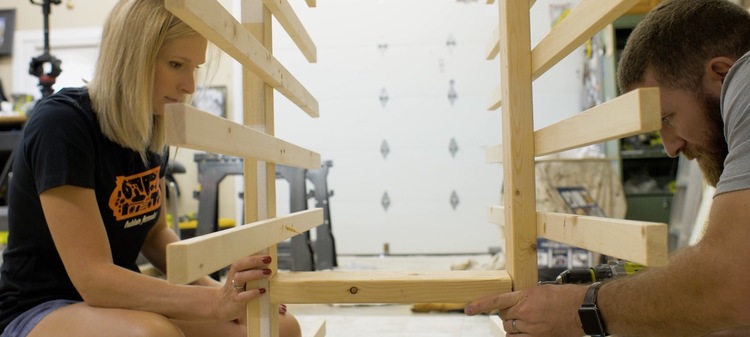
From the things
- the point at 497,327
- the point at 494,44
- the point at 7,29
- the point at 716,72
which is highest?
the point at 7,29

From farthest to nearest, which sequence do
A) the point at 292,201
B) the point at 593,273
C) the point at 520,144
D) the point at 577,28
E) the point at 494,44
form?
the point at 292,201
the point at 494,44
the point at 593,273
the point at 520,144
the point at 577,28

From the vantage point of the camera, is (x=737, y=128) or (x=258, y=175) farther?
(x=258, y=175)

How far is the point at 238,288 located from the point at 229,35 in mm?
457

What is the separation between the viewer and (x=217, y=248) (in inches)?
31.7

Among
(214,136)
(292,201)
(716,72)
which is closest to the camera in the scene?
(214,136)

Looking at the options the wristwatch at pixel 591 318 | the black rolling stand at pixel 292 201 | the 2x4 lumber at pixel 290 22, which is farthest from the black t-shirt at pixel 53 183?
the black rolling stand at pixel 292 201

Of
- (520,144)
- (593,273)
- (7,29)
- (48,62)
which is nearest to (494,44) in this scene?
(520,144)

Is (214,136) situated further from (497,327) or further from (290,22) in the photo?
(497,327)

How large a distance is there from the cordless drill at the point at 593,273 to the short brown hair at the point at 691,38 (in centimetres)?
40

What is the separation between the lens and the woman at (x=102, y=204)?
1046 millimetres

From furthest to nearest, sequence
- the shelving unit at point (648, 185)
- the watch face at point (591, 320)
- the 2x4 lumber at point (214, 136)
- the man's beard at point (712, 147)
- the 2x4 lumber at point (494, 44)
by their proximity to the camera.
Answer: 1. the shelving unit at point (648, 185)
2. the 2x4 lumber at point (494, 44)
3. the man's beard at point (712, 147)
4. the watch face at point (591, 320)
5. the 2x4 lumber at point (214, 136)

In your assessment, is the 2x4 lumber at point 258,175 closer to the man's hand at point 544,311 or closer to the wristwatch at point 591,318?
the man's hand at point 544,311

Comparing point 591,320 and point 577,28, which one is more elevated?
point 577,28

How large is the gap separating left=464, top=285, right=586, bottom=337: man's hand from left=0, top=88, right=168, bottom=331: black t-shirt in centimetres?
78
